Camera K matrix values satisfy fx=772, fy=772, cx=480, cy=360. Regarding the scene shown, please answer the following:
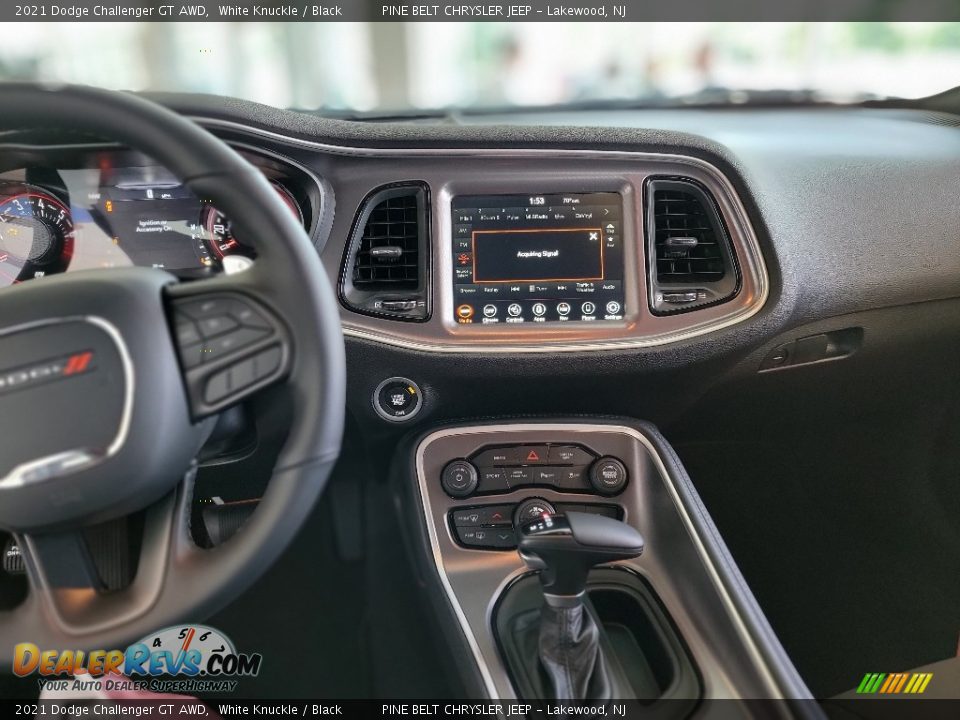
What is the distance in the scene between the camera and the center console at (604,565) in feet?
3.56

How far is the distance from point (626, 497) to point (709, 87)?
1.00 m

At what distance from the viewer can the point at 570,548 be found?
1.05 m

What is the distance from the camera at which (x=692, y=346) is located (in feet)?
4.32

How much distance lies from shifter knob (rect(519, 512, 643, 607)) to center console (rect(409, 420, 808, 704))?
42mm

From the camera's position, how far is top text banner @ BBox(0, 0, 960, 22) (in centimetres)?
129

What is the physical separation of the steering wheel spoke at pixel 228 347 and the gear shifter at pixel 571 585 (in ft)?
1.52

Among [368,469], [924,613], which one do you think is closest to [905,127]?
[924,613]

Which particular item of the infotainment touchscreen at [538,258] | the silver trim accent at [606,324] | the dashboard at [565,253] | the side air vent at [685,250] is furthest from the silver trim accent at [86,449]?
the side air vent at [685,250]

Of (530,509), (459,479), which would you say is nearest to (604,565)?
(530,509)

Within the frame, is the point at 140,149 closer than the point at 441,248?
Yes

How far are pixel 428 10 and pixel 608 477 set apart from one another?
0.87m

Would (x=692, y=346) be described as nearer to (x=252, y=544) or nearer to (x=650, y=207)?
(x=650, y=207)

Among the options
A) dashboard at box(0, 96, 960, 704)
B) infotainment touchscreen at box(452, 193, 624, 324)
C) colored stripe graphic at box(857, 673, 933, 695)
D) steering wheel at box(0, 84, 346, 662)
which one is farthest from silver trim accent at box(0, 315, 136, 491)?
colored stripe graphic at box(857, 673, 933, 695)

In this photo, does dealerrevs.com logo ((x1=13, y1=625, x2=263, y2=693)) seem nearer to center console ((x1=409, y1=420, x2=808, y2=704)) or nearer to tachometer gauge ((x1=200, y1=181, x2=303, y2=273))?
center console ((x1=409, y1=420, x2=808, y2=704))
